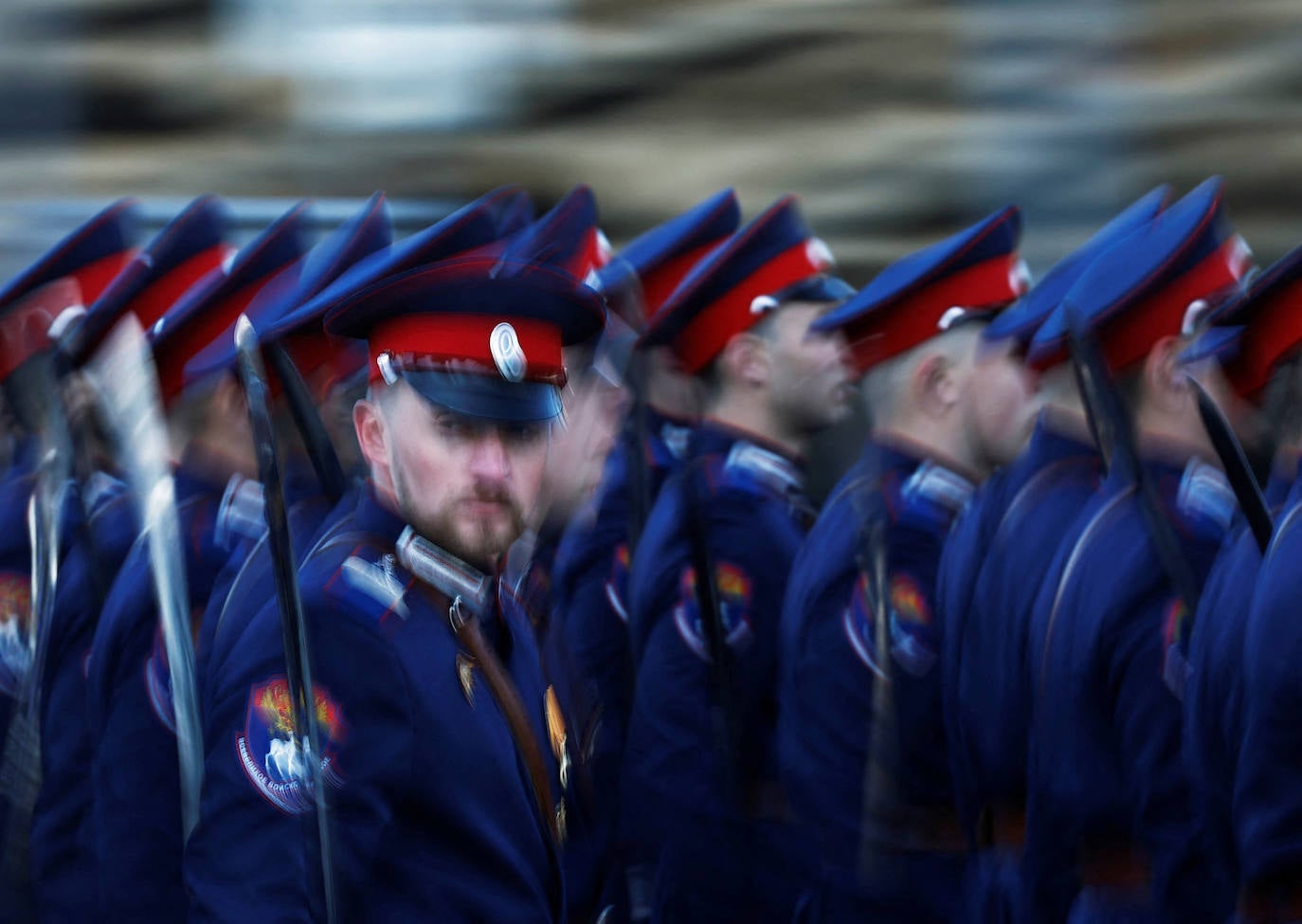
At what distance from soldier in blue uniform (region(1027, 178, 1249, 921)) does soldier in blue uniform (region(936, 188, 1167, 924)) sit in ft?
0.33

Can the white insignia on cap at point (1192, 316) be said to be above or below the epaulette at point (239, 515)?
above

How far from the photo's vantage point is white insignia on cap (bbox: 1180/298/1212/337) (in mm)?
3121

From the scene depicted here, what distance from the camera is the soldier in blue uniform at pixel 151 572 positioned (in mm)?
3119

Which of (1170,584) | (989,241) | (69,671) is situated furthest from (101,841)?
(989,241)

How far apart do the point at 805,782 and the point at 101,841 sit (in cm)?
116

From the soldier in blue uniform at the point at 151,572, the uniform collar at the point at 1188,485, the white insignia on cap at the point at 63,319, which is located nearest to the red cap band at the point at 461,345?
the soldier in blue uniform at the point at 151,572

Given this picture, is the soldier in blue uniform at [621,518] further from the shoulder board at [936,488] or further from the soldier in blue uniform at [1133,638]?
the soldier in blue uniform at [1133,638]

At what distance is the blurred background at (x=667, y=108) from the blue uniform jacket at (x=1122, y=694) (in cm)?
203

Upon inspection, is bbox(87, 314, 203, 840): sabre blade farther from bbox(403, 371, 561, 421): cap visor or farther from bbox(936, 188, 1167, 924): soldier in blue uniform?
bbox(936, 188, 1167, 924): soldier in blue uniform

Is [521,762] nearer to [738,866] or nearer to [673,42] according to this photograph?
[738,866]

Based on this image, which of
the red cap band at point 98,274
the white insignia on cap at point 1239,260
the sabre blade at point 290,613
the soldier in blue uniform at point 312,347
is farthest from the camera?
the red cap band at point 98,274

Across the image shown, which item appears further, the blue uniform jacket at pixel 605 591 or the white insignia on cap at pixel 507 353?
the blue uniform jacket at pixel 605 591

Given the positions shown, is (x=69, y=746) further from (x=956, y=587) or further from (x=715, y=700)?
(x=956, y=587)

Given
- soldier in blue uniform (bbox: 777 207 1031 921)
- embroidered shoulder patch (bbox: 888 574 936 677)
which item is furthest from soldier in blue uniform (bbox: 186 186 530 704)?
embroidered shoulder patch (bbox: 888 574 936 677)
